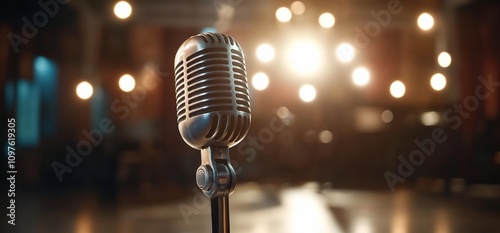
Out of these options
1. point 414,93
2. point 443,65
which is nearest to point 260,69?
point 414,93

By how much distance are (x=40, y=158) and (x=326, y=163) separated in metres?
1.15

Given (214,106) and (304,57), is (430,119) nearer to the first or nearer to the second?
(304,57)

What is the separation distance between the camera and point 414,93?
1789 millimetres

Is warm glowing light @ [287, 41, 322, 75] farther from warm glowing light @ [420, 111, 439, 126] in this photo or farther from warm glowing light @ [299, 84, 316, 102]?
warm glowing light @ [420, 111, 439, 126]

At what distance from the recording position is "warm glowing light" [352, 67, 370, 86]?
5.83ft

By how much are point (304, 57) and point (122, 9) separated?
0.79 metres

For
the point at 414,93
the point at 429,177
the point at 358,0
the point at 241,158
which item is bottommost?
the point at 429,177

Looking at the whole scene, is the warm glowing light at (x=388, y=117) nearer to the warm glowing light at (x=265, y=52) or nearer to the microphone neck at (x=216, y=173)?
the warm glowing light at (x=265, y=52)

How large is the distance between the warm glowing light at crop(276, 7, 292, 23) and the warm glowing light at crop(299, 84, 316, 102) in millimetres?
300

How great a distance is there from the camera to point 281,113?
5.69 ft

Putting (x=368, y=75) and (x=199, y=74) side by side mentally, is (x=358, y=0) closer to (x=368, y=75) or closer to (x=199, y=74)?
(x=368, y=75)

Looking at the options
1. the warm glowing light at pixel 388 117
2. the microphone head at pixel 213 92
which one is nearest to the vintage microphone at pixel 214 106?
the microphone head at pixel 213 92

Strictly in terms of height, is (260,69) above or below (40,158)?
above

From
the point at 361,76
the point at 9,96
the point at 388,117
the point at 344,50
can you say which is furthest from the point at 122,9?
the point at 388,117
